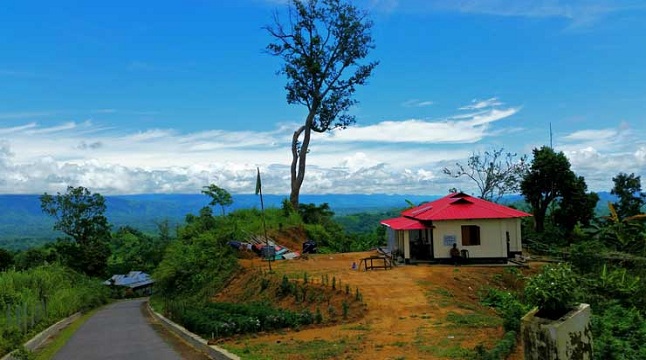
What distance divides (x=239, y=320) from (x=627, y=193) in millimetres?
30554

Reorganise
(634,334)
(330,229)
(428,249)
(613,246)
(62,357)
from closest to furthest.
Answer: (634,334)
(62,357)
(613,246)
(428,249)
(330,229)

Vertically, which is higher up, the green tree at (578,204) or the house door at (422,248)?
the green tree at (578,204)

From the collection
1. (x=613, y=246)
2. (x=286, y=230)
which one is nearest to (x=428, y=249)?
(x=613, y=246)

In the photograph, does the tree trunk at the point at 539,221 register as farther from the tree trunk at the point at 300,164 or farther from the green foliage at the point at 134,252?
the green foliage at the point at 134,252

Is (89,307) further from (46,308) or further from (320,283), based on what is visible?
(320,283)

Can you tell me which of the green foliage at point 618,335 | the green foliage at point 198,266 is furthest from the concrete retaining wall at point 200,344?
the green foliage at point 198,266

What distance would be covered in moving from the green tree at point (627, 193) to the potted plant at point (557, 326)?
3218cm

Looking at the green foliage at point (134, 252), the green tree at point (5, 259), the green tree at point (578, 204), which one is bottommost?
the green foliage at point (134, 252)

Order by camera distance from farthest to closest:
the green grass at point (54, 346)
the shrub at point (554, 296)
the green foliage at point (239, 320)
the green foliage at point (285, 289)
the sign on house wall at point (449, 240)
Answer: the sign on house wall at point (449, 240)
the green foliage at point (285, 289)
the green grass at point (54, 346)
the green foliage at point (239, 320)
the shrub at point (554, 296)

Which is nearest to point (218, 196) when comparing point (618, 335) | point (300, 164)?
point (300, 164)

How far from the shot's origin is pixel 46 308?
21.2 metres

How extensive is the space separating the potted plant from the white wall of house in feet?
59.9

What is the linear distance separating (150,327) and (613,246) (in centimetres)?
1695

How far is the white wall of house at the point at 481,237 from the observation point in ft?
75.7
